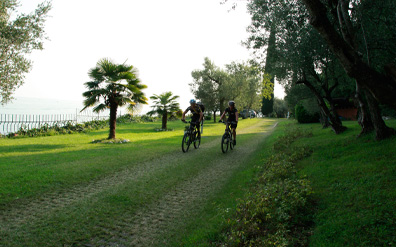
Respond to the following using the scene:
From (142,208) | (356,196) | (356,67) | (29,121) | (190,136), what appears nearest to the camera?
(356,67)

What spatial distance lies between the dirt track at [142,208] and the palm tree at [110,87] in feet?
26.7

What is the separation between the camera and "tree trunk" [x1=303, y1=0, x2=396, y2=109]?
132 inches

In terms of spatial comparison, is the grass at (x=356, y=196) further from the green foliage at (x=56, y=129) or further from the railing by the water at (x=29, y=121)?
the railing by the water at (x=29, y=121)

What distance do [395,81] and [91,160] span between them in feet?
29.9

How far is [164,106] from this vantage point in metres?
25.3

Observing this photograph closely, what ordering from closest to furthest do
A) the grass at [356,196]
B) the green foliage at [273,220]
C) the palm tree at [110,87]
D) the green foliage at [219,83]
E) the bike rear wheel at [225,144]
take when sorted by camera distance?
the grass at [356,196] < the green foliage at [273,220] < the bike rear wheel at [225,144] < the palm tree at [110,87] < the green foliage at [219,83]

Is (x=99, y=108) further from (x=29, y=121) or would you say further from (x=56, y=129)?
(x=29, y=121)

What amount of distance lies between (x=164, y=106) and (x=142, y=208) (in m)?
20.5

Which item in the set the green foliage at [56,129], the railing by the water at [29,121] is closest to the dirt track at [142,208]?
the green foliage at [56,129]

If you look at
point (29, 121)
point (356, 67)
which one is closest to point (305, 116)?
point (29, 121)

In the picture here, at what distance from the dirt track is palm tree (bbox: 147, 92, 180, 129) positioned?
16610 mm

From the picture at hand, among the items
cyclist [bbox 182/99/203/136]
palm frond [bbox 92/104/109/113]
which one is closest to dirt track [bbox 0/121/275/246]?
cyclist [bbox 182/99/203/136]

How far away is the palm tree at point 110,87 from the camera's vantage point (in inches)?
603

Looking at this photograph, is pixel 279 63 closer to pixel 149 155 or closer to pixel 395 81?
pixel 149 155
